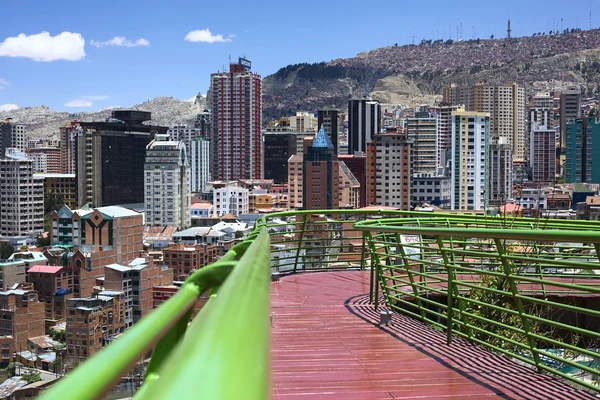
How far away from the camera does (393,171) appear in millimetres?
61219

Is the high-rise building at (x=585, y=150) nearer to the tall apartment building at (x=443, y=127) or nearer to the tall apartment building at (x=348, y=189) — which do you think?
the tall apartment building at (x=443, y=127)

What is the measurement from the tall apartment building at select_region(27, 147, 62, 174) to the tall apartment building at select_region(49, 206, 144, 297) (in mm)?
51601

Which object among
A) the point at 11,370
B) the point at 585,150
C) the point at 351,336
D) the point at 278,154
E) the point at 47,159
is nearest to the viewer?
the point at 351,336

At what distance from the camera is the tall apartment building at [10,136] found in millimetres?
101750

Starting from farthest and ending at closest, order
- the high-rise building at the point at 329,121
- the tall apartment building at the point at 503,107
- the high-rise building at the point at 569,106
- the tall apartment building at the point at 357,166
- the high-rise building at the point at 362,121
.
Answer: the tall apartment building at the point at 503,107, the high-rise building at the point at 569,106, the high-rise building at the point at 329,121, the high-rise building at the point at 362,121, the tall apartment building at the point at 357,166

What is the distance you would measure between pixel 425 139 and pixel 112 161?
3267 cm

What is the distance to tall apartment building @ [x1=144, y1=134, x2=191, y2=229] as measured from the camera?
65.5 m

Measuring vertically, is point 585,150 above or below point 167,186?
above

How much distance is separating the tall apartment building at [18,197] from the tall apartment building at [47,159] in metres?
41.0

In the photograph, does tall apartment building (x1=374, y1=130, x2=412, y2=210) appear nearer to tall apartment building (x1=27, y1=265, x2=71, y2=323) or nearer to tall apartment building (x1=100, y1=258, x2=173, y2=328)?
tall apartment building (x1=100, y1=258, x2=173, y2=328)

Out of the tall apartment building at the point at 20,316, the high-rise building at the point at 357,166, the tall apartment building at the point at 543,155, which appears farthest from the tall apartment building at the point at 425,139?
the tall apartment building at the point at 20,316

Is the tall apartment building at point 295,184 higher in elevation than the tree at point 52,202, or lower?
higher

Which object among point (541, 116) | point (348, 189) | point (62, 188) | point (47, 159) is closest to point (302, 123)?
point (541, 116)

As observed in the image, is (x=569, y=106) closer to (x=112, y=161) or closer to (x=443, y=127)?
→ (x=443, y=127)
